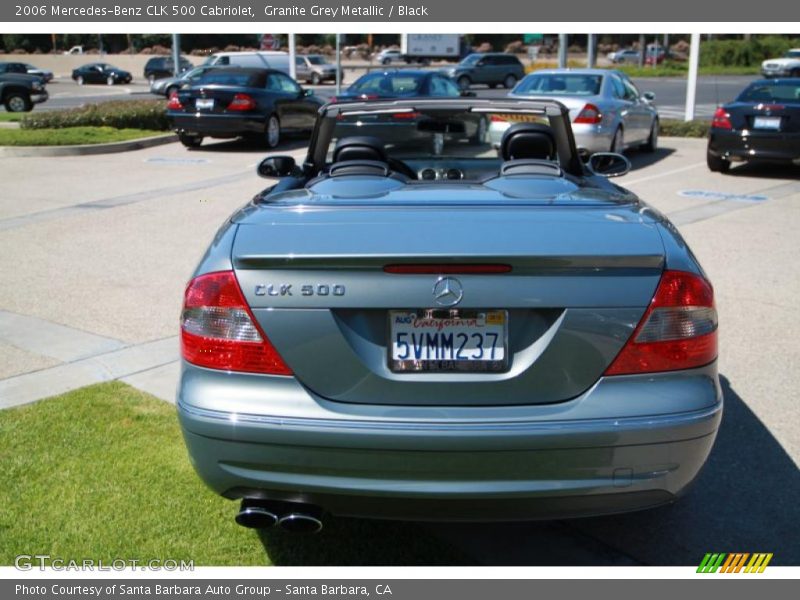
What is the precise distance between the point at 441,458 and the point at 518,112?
8.69ft

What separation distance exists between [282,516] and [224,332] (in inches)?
25.4

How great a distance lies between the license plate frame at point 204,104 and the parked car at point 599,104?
5.96 m

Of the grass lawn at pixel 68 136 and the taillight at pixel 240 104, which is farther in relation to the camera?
the taillight at pixel 240 104

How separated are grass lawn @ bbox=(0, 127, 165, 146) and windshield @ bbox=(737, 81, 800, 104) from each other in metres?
11.7

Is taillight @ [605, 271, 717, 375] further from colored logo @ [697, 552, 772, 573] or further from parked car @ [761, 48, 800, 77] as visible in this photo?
parked car @ [761, 48, 800, 77]

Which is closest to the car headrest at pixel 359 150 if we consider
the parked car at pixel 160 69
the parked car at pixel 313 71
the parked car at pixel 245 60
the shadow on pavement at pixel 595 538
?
the shadow on pavement at pixel 595 538

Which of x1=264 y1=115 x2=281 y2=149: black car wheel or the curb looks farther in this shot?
x1=264 y1=115 x2=281 y2=149: black car wheel

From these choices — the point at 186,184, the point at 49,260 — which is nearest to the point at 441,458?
the point at 49,260

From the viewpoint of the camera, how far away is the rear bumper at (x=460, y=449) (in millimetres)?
2898

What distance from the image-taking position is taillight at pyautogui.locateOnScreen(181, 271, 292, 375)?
3035 mm

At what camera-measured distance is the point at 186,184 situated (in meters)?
13.8

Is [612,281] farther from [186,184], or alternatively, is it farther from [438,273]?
[186,184]

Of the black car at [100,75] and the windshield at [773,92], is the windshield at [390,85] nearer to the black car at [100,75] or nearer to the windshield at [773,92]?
the windshield at [773,92]

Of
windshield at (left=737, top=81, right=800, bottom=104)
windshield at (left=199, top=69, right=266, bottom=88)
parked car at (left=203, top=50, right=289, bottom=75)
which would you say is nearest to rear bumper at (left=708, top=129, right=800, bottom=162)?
windshield at (left=737, top=81, right=800, bottom=104)
